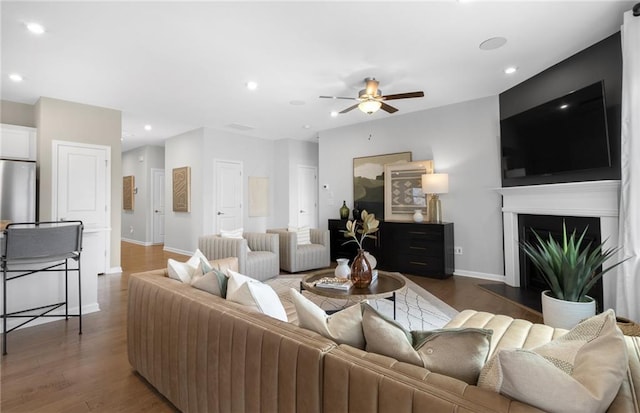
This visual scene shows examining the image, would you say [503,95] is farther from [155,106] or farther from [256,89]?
[155,106]

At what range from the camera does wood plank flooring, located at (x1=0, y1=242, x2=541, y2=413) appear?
173 centimetres

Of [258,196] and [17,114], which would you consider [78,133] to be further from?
[258,196]

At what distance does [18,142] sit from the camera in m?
4.28

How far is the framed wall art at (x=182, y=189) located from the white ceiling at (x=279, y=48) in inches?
79.2

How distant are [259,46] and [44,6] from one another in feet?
5.48

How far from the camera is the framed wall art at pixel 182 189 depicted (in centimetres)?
631

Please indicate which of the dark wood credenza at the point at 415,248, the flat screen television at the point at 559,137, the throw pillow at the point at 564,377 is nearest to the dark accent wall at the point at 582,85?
the flat screen television at the point at 559,137

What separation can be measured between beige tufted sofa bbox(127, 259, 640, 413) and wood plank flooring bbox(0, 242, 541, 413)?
16 cm

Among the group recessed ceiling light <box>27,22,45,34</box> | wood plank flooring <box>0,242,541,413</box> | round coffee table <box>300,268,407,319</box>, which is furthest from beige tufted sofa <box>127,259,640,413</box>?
recessed ceiling light <box>27,22,45,34</box>

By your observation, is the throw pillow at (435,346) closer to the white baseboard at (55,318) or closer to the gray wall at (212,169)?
the white baseboard at (55,318)

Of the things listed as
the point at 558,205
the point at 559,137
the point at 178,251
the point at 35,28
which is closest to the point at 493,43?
the point at 559,137

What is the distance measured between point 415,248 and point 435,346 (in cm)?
380

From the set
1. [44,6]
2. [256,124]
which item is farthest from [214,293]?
[256,124]

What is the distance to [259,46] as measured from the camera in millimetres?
2893
